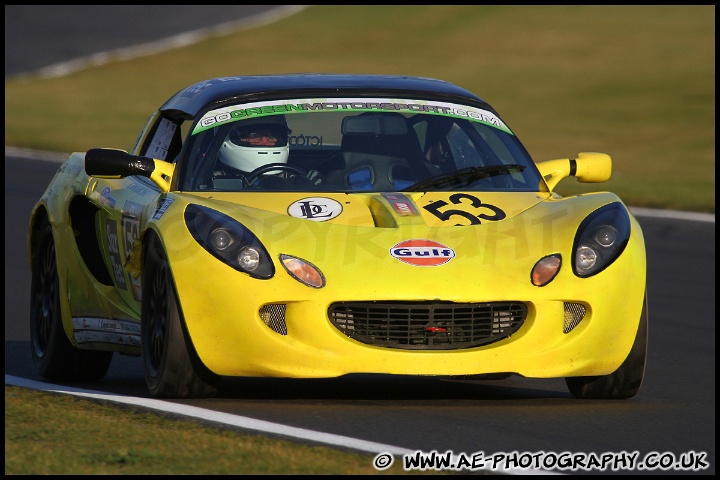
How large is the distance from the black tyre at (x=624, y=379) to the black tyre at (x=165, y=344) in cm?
155

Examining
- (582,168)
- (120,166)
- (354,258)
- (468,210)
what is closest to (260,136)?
(120,166)

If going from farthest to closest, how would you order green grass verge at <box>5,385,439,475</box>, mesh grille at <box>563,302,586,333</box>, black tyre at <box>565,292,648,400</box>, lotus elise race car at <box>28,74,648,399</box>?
black tyre at <box>565,292,648,400</box> → mesh grille at <box>563,302,586,333</box> → lotus elise race car at <box>28,74,648,399</box> → green grass verge at <box>5,385,439,475</box>

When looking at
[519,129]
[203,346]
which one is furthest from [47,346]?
[519,129]

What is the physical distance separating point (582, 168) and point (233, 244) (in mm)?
2196

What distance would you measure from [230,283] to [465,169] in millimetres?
1543

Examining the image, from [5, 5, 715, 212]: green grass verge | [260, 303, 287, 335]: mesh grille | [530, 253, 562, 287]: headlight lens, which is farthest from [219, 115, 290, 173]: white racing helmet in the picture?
[5, 5, 715, 212]: green grass verge

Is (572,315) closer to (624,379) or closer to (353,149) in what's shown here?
(624,379)

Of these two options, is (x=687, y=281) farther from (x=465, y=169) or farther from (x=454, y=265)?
(x=454, y=265)

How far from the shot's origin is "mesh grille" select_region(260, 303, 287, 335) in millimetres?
6410

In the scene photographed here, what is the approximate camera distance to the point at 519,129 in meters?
28.6

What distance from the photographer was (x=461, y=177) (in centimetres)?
739

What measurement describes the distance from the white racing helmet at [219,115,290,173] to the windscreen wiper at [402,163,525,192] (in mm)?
693

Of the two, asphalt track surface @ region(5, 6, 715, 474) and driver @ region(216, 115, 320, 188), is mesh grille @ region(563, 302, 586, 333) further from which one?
driver @ region(216, 115, 320, 188)

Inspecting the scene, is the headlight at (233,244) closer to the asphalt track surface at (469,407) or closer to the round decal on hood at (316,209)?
the round decal on hood at (316,209)
